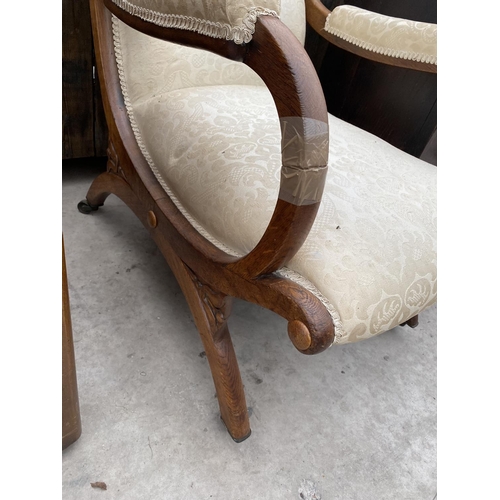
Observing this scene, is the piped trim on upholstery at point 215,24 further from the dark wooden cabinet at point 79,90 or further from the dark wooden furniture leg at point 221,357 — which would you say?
the dark wooden cabinet at point 79,90

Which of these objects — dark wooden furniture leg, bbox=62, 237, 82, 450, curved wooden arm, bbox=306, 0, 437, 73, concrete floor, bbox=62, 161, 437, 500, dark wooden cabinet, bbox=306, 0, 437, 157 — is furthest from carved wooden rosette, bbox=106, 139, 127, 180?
dark wooden cabinet, bbox=306, 0, 437, 157

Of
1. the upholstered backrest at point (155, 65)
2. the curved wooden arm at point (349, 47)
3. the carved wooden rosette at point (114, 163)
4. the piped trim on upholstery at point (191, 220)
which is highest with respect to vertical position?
the curved wooden arm at point (349, 47)

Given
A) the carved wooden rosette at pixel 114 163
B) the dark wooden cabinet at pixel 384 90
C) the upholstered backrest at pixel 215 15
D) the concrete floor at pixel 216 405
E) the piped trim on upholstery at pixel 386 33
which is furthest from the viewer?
the dark wooden cabinet at pixel 384 90

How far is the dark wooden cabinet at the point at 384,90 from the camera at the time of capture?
120cm

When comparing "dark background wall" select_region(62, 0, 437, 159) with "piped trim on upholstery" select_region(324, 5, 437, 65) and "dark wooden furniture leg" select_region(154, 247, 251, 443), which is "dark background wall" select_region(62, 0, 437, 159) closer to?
"piped trim on upholstery" select_region(324, 5, 437, 65)

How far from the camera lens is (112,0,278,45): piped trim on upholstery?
413 millimetres

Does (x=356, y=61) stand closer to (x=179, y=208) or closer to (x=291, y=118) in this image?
(x=179, y=208)

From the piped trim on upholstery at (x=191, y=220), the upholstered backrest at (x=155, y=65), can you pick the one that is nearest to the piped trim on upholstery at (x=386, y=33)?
the upholstered backrest at (x=155, y=65)

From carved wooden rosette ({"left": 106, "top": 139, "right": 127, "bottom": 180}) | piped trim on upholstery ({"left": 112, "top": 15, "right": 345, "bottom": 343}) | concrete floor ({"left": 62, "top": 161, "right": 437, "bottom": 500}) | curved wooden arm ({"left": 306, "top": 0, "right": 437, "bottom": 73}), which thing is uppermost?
curved wooden arm ({"left": 306, "top": 0, "right": 437, "bottom": 73})

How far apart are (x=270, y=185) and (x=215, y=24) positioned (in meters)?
0.24

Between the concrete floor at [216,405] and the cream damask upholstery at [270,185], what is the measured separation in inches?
13.6

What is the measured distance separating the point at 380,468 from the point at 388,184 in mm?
549

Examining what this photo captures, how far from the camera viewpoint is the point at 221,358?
77 cm

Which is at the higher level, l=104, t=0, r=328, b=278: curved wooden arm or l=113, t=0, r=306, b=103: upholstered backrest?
l=104, t=0, r=328, b=278: curved wooden arm
